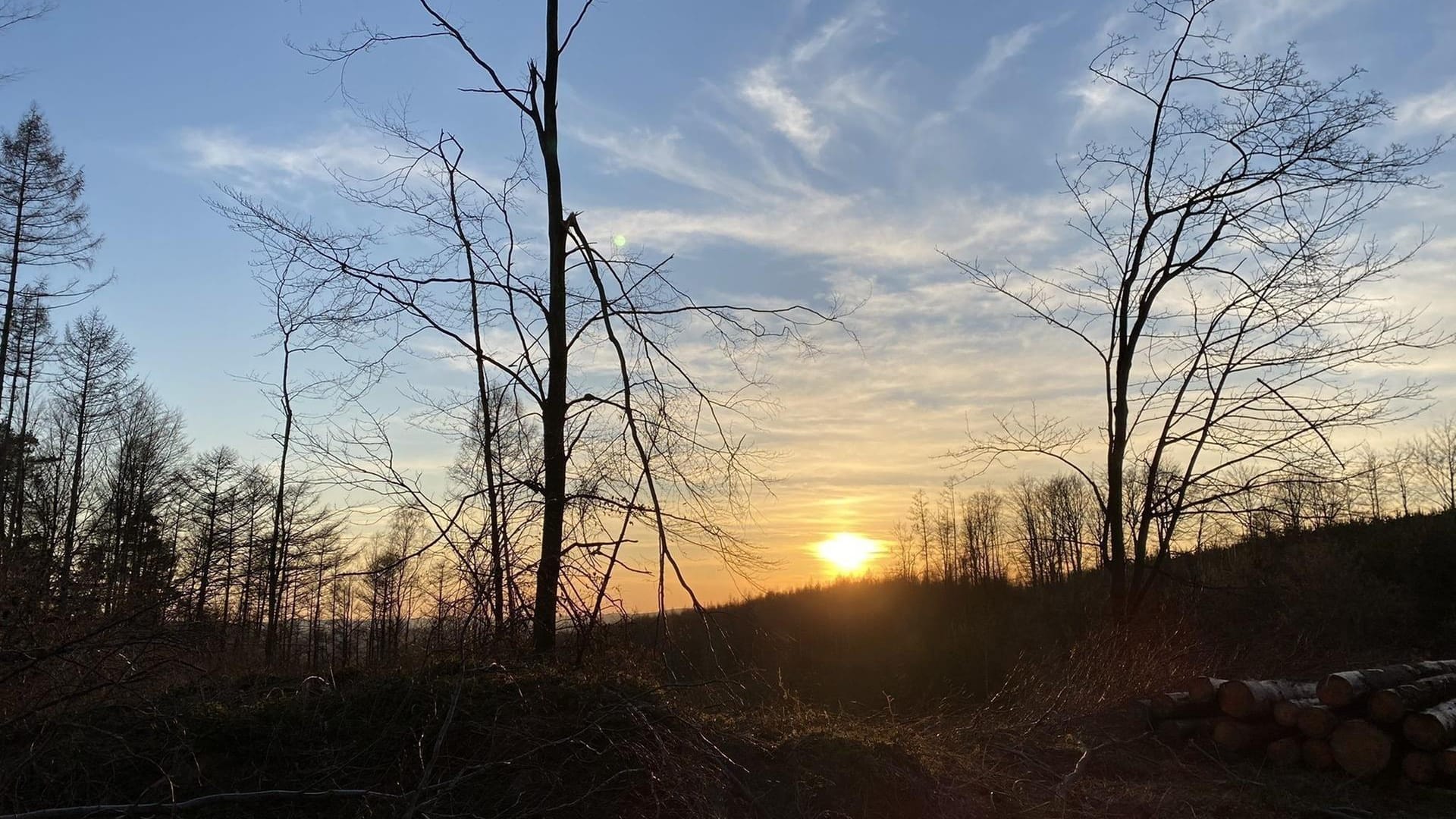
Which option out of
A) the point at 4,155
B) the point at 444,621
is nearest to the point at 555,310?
the point at 444,621

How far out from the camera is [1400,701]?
8.20 m

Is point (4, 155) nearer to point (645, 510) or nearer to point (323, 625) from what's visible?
point (323, 625)

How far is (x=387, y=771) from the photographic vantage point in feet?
17.0

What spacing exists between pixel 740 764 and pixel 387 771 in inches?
101

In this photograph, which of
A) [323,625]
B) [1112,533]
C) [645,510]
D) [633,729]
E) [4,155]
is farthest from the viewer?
[4,155]

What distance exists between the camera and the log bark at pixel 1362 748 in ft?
26.4

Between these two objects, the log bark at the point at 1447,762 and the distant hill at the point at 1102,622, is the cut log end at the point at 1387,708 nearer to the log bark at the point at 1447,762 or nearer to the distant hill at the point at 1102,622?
the log bark at the point at 1447,762

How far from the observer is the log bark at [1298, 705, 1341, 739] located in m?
8.39

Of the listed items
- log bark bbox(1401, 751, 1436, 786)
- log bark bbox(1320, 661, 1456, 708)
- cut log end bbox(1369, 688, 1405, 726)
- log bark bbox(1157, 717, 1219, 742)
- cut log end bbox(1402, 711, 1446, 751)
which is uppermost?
log bark bbox(1320, 661, 1456, 708)

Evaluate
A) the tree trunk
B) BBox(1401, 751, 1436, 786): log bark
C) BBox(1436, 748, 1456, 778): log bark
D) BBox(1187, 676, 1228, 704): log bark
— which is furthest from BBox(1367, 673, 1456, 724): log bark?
the tree trunk

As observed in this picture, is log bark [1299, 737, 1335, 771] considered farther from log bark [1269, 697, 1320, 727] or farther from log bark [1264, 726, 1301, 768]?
log bark [1269, 697, 1320, 727]

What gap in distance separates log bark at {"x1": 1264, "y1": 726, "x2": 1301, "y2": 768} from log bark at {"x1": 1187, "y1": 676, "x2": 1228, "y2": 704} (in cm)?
67

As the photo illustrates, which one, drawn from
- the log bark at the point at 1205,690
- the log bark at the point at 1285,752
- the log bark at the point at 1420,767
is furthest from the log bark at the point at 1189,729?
the log bark at the point at 1420,767

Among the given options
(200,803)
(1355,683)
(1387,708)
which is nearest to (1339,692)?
(1355,683)
